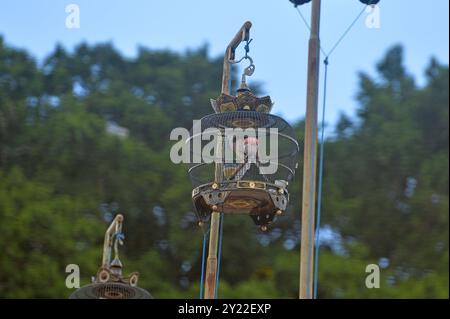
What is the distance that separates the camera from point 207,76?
1931 cm

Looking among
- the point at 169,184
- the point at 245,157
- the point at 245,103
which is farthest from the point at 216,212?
the point at 169,184

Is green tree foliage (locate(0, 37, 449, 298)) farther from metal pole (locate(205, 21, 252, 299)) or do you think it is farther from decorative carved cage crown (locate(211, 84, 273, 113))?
decorative carved cage crown (locate(211, 84, 273, 113))

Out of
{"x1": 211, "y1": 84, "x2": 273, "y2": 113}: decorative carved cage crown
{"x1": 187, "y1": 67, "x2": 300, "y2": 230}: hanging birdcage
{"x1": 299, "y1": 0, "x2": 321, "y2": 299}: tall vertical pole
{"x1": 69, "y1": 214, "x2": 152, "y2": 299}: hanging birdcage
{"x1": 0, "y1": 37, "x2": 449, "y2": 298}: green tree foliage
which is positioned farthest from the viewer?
{"x1": 0, "y1": 37, "x2": 449, "y2": 298}: green tree foliage

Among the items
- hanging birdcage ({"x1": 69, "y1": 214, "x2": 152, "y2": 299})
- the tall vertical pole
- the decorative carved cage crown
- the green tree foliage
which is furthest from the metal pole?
the green tree foliage

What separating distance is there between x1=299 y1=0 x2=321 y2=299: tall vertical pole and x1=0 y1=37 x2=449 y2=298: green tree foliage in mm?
10765

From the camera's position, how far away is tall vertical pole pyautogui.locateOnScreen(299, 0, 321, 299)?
5567 millimetres

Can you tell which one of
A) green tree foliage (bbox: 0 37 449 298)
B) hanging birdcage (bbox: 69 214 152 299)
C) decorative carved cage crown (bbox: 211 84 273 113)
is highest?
green tree foliage (bbox: 0 37 449 298)

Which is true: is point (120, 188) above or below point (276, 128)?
above

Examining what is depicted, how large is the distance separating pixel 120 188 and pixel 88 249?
1.65 meters

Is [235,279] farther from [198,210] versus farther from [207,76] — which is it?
[198,210]

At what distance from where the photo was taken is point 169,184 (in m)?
17.7
